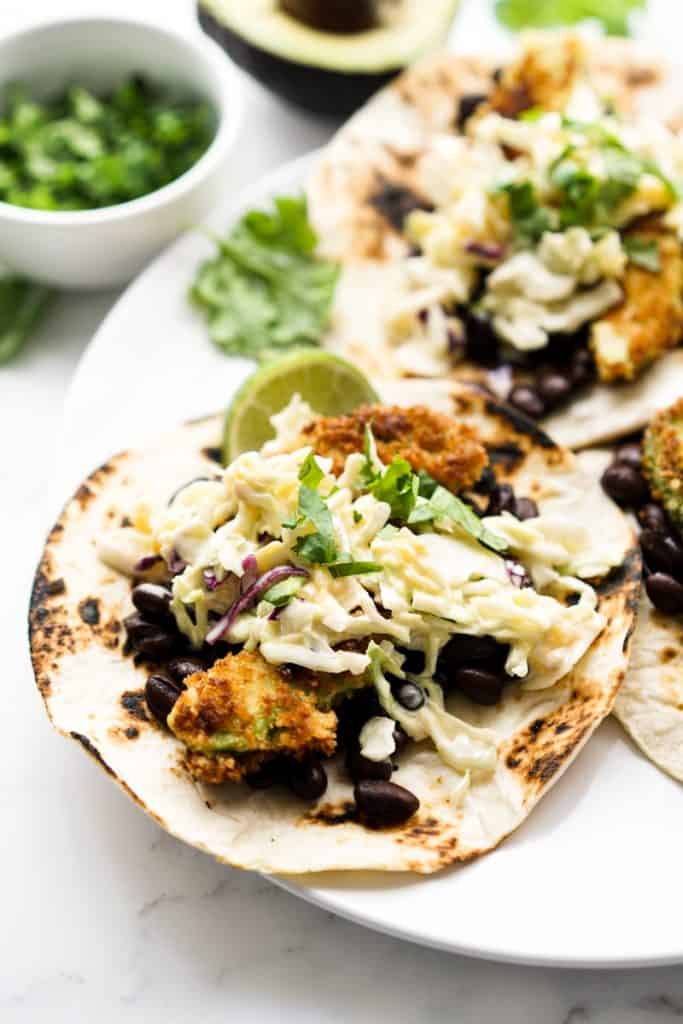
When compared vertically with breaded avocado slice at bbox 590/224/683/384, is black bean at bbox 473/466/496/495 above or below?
below

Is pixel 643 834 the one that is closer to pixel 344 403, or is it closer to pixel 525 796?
pixel 525 796

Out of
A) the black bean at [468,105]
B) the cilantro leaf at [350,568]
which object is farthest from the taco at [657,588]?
the black bean at [468,105]

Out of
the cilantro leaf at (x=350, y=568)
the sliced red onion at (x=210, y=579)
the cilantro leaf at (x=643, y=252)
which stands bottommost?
the sliced red onion at (x=210, y=579)

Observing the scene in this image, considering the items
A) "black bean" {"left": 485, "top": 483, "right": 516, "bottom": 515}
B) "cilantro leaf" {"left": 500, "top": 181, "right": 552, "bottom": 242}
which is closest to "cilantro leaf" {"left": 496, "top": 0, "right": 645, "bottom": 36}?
"cilantro leaf" {"left": 500, "top": 181, "right": 552, "bottom": 242}

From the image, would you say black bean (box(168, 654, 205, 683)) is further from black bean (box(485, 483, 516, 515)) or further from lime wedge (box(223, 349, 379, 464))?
black bean (box(485, 483, 516, 515))

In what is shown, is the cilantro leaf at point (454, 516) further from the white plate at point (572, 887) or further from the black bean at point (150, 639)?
the black bean at point (150, 639)

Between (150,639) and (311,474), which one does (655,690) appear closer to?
(311,474)
